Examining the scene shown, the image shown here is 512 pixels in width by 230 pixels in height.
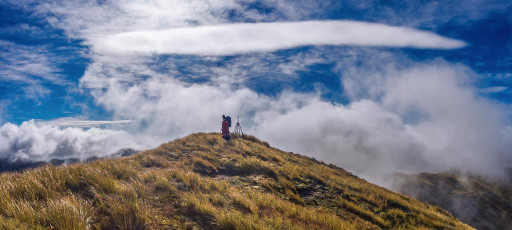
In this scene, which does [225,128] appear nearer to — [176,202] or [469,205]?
[176,202]

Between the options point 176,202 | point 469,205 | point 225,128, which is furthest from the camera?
point 469,205

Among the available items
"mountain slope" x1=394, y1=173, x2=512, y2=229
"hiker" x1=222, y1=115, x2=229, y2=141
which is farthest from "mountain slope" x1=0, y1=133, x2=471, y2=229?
"mountain slope" x1=394, y1=173, x2=512, y2=229

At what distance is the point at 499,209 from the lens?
180500 mm

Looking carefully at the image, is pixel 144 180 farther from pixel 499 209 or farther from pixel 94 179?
pixel 499 209

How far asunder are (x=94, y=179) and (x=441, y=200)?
221 metres

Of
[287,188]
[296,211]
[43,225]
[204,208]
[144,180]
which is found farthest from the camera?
[287,188]

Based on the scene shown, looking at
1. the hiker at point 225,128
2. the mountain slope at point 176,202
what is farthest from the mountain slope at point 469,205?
the mountain slope at point 176,202

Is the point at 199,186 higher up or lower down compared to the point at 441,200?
higher up

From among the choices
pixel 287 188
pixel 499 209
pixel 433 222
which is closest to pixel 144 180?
pixel 287 188

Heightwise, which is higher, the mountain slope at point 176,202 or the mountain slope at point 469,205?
the mountain slope at point 176,202

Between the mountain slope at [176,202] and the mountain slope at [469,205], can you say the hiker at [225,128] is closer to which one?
the mountain slope at [176,202]

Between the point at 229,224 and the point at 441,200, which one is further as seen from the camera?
the point at 441,200

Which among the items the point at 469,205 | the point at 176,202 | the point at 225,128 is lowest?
the point at 469,205

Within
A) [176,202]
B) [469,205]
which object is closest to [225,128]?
[176,202]
